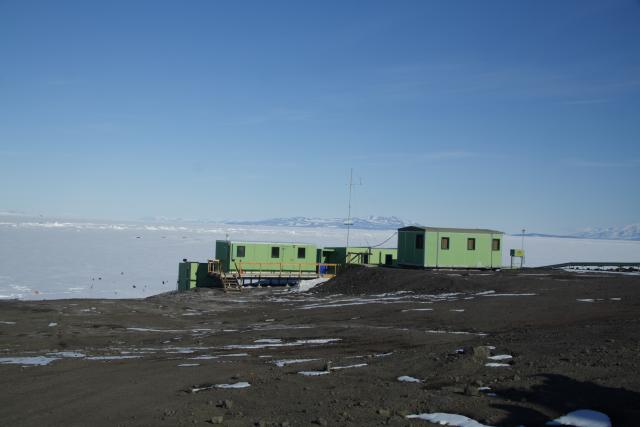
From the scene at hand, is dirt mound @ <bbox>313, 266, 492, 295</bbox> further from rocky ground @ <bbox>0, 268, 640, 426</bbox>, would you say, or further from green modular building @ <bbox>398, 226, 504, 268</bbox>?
rocky ground @ <bbox>0, 268, 640, 426</bbox>

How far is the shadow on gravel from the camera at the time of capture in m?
7.95

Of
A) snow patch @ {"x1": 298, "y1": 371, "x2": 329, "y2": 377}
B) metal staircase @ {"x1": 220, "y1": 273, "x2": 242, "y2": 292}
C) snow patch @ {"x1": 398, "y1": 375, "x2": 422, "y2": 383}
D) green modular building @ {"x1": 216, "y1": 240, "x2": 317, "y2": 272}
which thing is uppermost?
green modular building @ {"x1": 216, "y1": 240, "x2": 317, "y2": 272}

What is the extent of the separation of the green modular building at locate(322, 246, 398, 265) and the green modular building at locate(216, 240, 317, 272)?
8.71 feet

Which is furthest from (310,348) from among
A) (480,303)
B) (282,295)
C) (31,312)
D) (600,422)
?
(282,295)

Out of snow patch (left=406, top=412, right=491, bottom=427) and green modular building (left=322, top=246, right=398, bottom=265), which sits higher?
green modular building (left=322, top=246, right=398, bottom=265)

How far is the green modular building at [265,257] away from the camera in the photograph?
4578 centimetres

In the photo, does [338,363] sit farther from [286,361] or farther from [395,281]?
[395,281]

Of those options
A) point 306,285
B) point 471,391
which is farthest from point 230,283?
point 471,391

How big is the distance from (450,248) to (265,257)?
14196mm

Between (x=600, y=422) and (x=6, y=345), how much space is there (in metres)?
16.8

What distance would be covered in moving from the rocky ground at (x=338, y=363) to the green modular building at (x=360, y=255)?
21.7 m

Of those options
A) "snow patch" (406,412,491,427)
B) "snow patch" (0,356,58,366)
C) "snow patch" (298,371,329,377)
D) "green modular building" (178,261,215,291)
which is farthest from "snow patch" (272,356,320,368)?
"green modular building" (178,261,215,291)

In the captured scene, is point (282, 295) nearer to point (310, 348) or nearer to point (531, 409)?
point (310, 348)

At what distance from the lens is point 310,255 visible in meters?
48.2
